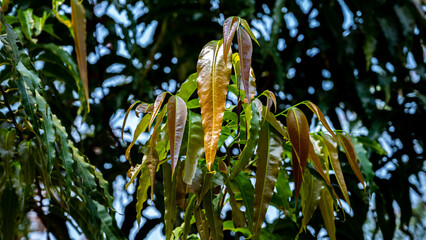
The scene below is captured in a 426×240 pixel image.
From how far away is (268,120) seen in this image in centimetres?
61

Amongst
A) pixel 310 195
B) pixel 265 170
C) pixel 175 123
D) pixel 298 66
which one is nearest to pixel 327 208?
pixel 310 195

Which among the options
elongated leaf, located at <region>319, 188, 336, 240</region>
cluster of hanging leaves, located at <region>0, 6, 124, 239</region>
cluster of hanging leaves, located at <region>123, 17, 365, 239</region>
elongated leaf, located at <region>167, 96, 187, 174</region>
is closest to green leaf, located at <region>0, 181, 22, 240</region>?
cluster of hanging leaves, located at <region>0, 6, 124, 239</region>

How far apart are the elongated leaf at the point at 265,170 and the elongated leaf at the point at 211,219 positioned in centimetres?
7

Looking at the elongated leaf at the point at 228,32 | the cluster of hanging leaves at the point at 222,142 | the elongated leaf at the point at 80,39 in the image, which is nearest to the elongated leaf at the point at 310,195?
the cluster of hanging leaves at the point at 222,142

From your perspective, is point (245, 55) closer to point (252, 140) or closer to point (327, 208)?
point (252, 140)

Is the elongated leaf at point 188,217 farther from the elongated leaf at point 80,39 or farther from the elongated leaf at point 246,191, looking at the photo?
the elongated leaf at point 80,39

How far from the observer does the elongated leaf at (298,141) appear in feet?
1.89

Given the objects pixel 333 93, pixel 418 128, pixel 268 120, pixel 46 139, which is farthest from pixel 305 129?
pixel 418 128

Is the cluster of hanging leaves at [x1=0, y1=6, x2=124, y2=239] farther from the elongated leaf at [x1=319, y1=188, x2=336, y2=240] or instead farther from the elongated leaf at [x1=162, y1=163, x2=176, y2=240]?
the elongated leaf at [x1=319, y1=188, x2=336, y2=240]

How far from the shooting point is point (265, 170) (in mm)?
572

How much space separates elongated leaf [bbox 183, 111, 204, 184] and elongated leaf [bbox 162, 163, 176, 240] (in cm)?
5

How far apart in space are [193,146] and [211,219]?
10cm

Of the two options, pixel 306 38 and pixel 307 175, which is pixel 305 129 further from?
pixel 306 38

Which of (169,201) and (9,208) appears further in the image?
(9,208)
